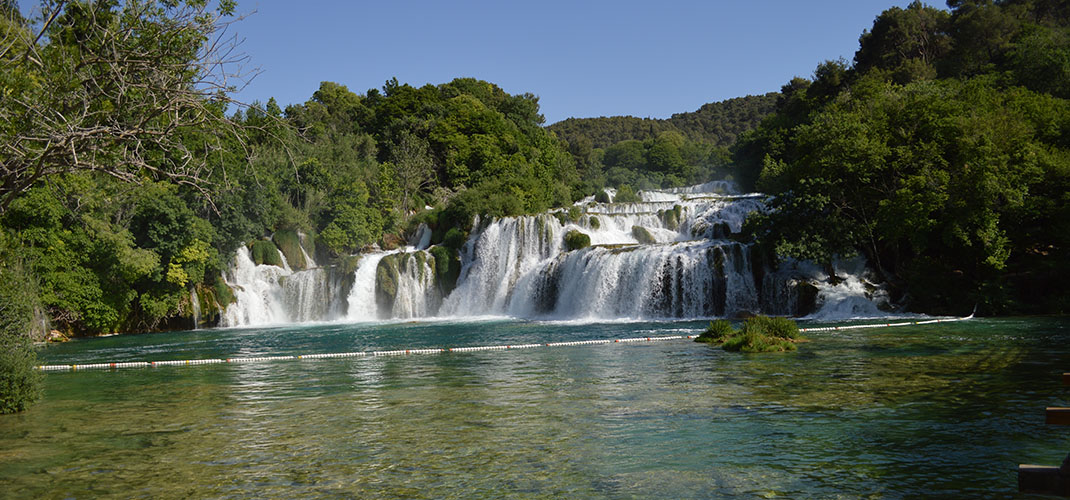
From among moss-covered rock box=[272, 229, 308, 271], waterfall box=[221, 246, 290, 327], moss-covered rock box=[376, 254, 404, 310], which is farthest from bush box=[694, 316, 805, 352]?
moss-covered rock box=[272, 229, 308, 271]

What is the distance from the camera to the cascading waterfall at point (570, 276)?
3362 centimetres

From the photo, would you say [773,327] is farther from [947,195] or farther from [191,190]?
[191,190]

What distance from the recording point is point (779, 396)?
1192cm

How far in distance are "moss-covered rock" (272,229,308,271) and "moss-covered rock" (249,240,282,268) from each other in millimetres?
900

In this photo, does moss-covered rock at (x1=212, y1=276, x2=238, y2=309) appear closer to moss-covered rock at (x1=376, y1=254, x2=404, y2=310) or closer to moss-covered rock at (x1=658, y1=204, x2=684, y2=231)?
moss-covered rock at (x1=376, y1=254, x2=404, y2=310)

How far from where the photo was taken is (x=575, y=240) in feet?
139

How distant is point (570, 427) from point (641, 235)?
114 feet

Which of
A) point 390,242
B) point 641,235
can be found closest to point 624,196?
point 390,242

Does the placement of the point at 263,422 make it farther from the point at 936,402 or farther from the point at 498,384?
the point at 936,402

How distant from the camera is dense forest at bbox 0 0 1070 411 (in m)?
9.05

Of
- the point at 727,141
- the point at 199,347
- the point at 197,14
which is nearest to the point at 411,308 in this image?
the point at 199,347

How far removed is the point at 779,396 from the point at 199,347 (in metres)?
22.2

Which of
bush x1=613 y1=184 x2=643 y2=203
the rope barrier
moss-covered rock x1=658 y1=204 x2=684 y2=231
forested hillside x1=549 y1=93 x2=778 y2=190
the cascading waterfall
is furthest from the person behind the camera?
forested hillside x1=549 y1=93 x2=778 y2=190

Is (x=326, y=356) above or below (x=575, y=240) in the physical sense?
below
